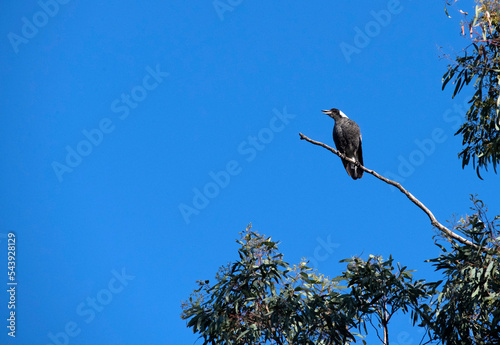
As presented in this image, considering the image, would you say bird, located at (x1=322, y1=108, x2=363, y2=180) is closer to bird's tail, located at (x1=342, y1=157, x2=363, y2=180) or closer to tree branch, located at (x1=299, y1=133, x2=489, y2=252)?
bird's tail, located at (x1=342, y1=157, x2=363, y2=180)

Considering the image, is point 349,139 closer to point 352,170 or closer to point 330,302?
point 352,170

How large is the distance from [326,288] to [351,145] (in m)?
4.43

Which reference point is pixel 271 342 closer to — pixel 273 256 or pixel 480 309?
pixel 273 256

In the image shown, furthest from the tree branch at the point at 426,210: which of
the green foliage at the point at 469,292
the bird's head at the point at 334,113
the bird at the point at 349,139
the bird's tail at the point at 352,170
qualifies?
the bird's head at the point at 334,113

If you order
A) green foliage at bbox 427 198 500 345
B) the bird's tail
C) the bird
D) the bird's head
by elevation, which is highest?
the bird's head

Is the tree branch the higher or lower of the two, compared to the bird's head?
lower

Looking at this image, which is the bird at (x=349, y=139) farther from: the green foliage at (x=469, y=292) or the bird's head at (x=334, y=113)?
the green foliage at (x=469, y=292)

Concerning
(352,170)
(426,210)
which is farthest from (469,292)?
(352,170)

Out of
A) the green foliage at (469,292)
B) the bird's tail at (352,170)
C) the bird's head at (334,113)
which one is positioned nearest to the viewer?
the green foliage at (469,292)

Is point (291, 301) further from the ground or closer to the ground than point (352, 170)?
closer to the ground

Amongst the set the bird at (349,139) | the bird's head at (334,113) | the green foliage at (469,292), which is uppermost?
the bird's head at (334,113)

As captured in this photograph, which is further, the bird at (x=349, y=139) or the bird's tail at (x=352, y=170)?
the bird at (x=349, y=139)

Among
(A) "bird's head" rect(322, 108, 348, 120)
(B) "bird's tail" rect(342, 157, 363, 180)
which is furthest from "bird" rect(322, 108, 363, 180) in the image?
(A) "bird's head" rect(322, 108, 348, 120)

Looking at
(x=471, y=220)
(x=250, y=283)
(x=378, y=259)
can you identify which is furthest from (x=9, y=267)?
(x=471, y=220)
